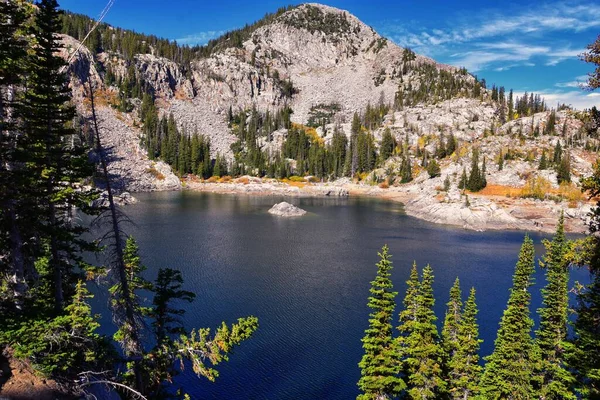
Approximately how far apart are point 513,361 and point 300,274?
37.4 meters

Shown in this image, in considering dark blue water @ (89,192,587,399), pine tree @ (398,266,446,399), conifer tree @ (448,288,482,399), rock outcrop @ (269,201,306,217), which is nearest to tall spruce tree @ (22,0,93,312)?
dark blue water @ (89,192,587,399)

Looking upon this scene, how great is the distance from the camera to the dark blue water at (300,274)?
3312 cm

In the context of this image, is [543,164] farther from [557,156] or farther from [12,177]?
[12,177]

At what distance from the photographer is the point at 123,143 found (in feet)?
607

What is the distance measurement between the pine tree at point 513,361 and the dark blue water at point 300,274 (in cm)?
1104

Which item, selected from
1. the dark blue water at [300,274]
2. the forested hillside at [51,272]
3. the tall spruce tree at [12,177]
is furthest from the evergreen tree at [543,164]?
the tall spruce tree at [12,177]

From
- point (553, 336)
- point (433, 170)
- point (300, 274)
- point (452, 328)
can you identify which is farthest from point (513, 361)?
point (433, 170)

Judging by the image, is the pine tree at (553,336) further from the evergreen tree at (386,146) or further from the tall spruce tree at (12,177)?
the evergreen tree at (386,146)

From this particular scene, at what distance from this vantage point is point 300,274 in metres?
59.0

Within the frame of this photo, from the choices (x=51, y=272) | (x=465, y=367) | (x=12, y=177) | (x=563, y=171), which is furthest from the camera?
(x=563, y=171)

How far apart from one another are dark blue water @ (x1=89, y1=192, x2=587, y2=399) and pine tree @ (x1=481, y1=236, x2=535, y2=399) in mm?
11044

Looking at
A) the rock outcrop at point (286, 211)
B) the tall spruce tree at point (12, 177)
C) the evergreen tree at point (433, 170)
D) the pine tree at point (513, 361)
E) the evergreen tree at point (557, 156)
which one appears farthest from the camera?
the evergreen tree at point (433, 170)

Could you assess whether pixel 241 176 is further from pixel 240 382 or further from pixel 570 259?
pixel 570 259

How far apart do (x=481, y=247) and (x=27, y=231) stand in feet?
268
